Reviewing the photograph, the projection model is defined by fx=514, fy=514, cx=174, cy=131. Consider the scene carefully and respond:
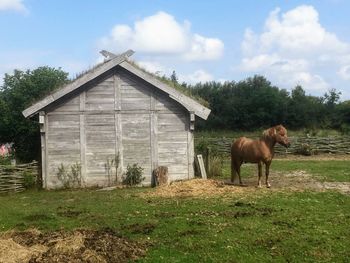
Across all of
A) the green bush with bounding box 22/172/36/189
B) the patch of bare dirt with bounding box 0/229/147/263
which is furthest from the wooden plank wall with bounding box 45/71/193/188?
the patch of bare dirt with bounding box 0/229/147/263

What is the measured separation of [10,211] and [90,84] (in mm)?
6507

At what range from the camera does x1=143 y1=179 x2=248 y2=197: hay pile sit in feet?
53.6

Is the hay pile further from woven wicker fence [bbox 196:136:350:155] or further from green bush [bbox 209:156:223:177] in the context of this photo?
woven wicker fence [bbox 196:136:350:155]

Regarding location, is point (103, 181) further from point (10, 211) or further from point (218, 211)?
point (218, 211)

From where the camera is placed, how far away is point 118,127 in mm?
19469

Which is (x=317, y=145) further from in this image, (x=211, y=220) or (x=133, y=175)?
(x=211, y=220)

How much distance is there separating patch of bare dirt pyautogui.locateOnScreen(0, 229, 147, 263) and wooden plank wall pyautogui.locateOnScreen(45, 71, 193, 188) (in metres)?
8.58

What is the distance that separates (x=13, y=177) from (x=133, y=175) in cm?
440

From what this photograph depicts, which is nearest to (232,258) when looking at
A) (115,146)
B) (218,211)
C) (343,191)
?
(218,211)

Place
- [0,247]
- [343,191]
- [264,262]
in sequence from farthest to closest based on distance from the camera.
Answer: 1. [343,191]
2. [0,247]
3. [264,262]

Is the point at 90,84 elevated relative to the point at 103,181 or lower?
elevated

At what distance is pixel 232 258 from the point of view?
355 inches

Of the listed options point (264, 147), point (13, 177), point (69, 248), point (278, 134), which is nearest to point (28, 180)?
point (13, 177)

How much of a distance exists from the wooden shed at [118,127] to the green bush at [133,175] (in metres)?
0.19
